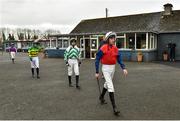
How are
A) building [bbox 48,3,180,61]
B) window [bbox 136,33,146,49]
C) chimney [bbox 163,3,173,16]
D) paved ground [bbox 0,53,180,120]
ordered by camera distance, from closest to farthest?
paved ground [bbox 0,53,180,120] → building [bbox 48,3,180,61] → window [bbox 136,33,146,49] → chimney [bbox 163,3,173,16]

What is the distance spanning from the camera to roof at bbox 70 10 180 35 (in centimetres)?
2514

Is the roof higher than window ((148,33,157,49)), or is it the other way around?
the roof

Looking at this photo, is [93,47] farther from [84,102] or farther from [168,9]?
[84,102]

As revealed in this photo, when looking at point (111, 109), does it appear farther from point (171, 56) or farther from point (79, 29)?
point (79, 29)

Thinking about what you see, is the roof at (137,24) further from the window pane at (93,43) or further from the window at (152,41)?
the window pane at (93,43)

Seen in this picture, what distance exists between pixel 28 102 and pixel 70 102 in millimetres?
1204

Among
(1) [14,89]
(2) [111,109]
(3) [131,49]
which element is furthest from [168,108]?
(3) [131,49]

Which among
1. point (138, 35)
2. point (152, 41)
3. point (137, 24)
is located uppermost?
point (137, 24)

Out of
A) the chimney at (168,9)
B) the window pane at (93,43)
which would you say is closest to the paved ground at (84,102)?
the window pane at (93,43)

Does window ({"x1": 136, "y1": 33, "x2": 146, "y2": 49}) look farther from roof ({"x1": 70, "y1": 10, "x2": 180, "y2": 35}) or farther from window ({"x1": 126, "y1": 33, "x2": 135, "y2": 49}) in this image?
roof ({"x1": 70, "y1": 10, "x2": 180, "y2": 35})

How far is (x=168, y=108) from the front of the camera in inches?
239

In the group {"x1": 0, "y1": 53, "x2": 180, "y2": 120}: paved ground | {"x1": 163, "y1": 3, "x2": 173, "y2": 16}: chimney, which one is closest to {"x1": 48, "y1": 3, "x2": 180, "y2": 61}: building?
{"x1": 163, "y1": 3, "x2": 173, "y2": 16}: chimney

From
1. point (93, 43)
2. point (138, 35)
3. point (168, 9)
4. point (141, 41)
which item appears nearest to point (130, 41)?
point (138, 35)

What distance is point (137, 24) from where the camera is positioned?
2775 cm
